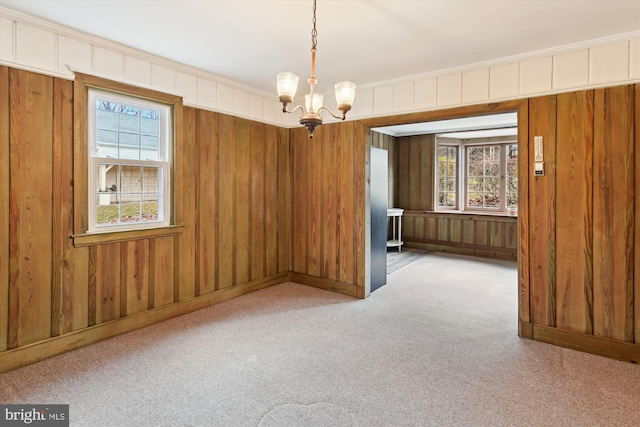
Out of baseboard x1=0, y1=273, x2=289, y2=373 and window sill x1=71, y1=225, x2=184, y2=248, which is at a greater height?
window sill x1=71, y1=225, x2=184, y2=248

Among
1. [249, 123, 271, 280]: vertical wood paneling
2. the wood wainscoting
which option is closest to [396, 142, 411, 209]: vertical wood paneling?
the wood wainscoting

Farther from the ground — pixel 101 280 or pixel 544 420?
pixel 101 280

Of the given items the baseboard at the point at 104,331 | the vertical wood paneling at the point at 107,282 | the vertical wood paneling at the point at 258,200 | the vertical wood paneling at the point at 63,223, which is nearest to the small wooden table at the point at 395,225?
the vertical wood paneling at the point at 258,200

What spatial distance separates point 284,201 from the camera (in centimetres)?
512

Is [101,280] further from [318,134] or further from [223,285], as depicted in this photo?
[318,134]

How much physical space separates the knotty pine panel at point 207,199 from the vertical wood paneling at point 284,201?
111cm

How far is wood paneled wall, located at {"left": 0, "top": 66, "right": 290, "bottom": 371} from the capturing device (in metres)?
2.67

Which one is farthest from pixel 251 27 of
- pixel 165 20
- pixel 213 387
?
pixel 213 387

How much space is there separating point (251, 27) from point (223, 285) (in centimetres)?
292

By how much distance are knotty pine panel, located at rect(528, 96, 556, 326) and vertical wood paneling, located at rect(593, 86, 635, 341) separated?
0.31 meters

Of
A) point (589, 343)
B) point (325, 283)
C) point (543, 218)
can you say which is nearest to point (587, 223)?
point (543, 218)

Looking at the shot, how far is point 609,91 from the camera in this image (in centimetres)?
290

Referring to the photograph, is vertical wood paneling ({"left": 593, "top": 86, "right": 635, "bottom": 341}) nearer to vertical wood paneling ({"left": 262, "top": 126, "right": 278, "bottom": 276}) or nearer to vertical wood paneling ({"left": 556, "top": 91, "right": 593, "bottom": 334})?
vertical wood paneling ({"left": 556, "top": 91, "right": 593, "bottom": 334})

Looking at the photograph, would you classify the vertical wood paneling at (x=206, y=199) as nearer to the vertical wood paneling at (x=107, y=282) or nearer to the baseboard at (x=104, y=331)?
the baseboard at (x=104, y=331)
